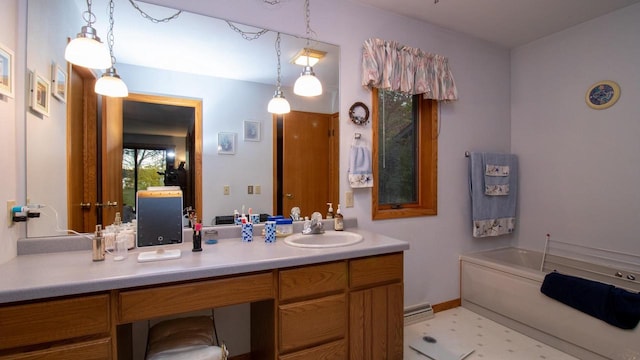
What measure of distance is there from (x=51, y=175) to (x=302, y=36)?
1.70m

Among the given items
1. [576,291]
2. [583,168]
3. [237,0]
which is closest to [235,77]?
[237,0]

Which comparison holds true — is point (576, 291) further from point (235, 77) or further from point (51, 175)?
point (51, 175)

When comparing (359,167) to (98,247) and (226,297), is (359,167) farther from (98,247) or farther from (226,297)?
(98,247)

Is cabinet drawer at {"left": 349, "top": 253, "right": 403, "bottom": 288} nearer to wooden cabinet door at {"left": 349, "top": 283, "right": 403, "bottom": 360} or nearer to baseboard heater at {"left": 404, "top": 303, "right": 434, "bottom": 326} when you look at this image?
wooden cabinet door at {"left": 349, "top": 283, "right": 403, "bottom": 360}

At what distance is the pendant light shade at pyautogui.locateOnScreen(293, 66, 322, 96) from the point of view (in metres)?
1.86

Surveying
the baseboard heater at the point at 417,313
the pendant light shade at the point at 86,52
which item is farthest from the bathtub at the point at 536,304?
the pendant light shade at the point at 86,52

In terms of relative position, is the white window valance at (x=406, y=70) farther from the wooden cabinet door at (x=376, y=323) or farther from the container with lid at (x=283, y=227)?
the wooden cabinet door at (x=376, y=323)

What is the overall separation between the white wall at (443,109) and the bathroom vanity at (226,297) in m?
0.74

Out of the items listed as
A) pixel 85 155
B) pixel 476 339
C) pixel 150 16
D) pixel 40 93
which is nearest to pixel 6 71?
pixel 40 93

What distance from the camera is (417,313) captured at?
2520mm

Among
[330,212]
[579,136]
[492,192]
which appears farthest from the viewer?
[492,192]

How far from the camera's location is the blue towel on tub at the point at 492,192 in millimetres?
2760

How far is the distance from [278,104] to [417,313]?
210 centimetres

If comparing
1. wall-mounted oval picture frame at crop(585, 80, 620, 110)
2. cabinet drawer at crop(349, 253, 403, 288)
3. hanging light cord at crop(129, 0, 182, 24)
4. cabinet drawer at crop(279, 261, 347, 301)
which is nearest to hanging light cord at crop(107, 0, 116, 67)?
hanging light cord at crop(129, 0, 182, 24)
